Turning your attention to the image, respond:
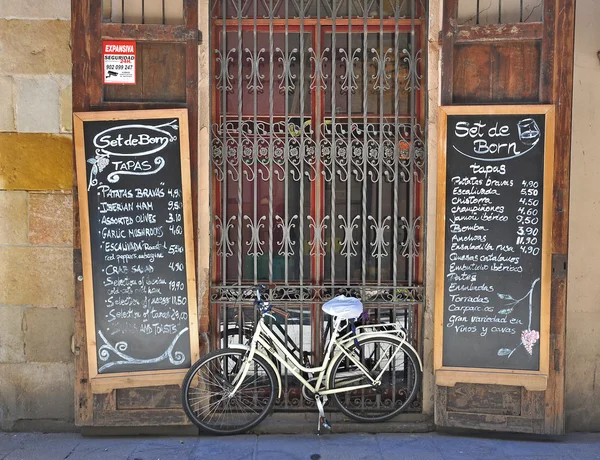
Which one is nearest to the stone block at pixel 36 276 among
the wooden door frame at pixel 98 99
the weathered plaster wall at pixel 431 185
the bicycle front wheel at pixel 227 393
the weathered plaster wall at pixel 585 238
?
the wooden door frame at pixel 98 99

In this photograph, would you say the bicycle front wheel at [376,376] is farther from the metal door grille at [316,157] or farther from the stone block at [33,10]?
the stone block at [33,10]

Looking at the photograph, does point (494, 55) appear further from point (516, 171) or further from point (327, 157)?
point (327, 157)

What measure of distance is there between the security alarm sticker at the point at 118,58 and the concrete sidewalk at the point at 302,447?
281cm

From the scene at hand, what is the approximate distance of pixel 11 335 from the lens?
196 inches

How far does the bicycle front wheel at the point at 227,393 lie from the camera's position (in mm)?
4758

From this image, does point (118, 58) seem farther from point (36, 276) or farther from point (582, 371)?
point (582, 371)

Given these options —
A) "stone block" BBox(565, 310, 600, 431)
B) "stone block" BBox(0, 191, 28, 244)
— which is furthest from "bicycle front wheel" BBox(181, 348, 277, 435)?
"stone block" BBox(565, 310, 600, 431)

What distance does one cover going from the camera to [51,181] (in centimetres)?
489

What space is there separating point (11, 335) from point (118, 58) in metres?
2.34

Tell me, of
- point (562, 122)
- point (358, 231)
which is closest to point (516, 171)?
point (562, 122)

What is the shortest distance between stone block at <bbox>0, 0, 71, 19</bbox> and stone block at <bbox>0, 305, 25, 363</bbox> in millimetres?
2270

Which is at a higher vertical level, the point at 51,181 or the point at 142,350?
the point at 51,181

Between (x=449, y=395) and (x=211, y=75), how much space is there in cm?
310

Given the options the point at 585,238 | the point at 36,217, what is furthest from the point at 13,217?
the point at 585,238
